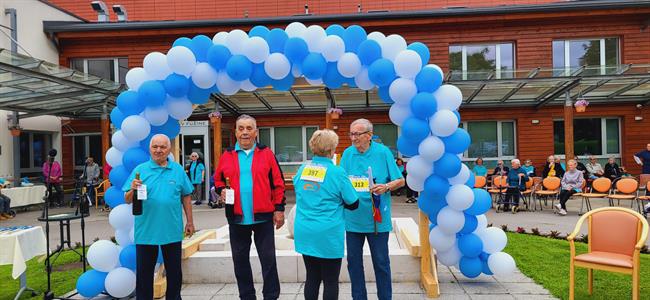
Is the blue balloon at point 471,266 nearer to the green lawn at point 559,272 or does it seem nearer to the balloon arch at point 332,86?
the balloon arch at point 332,86

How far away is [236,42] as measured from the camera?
4.86 m

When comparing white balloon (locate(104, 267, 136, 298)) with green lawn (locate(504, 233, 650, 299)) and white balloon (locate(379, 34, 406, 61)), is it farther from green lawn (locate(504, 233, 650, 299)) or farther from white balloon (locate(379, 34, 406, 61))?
green lawn (locate(504, 233, 650, 299))

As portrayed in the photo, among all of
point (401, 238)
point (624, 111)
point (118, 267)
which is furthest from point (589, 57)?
point (118, 267)

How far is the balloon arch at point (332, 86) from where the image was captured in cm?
463

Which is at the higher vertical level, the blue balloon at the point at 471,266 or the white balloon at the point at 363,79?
the white balloon at the point at 363,79

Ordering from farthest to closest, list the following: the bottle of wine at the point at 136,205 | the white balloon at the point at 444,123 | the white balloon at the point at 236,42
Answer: the white balloon at the point at 236,42
the white balloon at the point at 444,123
the bottle of wine at the point at 136,205

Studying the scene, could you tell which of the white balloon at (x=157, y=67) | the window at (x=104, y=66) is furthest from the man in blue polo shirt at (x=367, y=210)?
the window at (x=104, y=66)

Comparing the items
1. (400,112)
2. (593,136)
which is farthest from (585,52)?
(400,112)

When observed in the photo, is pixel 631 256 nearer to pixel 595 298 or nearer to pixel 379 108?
pixel 595 298

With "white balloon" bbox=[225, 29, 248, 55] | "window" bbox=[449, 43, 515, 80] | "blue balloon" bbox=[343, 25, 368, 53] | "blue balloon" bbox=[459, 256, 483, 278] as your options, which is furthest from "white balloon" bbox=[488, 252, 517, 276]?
"window" bbox=[449, 43, 515, 80]

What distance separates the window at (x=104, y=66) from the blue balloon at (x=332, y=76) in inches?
539

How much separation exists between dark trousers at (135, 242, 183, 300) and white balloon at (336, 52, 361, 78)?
2.34 metres

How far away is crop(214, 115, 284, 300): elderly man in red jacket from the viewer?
3879 mm

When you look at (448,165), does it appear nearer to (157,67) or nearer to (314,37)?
(314,37)
